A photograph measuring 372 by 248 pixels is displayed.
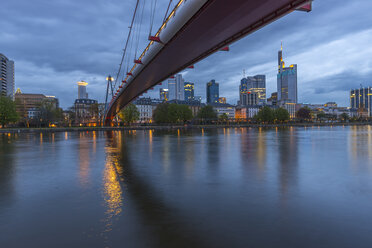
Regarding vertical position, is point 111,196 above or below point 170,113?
below

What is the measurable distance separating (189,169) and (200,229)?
7.08 meters

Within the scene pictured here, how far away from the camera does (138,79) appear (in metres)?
35.6

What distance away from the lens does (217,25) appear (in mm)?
15609

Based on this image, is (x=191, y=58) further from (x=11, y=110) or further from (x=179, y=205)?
(x=11, y=110)

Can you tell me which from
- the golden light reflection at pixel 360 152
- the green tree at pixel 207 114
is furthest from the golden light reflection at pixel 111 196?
the green tree at pixel 207 114

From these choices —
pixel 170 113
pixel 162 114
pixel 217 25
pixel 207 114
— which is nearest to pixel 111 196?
pixel 217 25

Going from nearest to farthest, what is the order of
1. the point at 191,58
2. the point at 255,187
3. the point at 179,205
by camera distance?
1. the point at 179,205
2. the point at 255,187
3. the point at 191,58

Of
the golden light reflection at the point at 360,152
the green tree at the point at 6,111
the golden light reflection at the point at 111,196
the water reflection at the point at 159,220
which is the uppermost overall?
the green tree at the point at 6,111

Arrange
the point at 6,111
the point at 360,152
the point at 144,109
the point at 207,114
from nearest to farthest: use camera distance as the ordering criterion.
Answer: the point at 360,152, the point at 6,111, the point at 207,114, the point at 144,109

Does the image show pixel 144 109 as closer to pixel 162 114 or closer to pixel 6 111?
pixel 162 114

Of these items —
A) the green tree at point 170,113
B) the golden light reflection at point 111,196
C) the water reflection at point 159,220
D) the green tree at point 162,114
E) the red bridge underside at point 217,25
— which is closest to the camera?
the water reflection at point 159,220

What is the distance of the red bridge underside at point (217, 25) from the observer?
1281 centimetres

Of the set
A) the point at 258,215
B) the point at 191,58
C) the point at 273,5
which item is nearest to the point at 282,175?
the point at 258,215

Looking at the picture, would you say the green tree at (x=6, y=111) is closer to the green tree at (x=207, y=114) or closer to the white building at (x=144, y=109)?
the green tree at (x=207, y=114)
